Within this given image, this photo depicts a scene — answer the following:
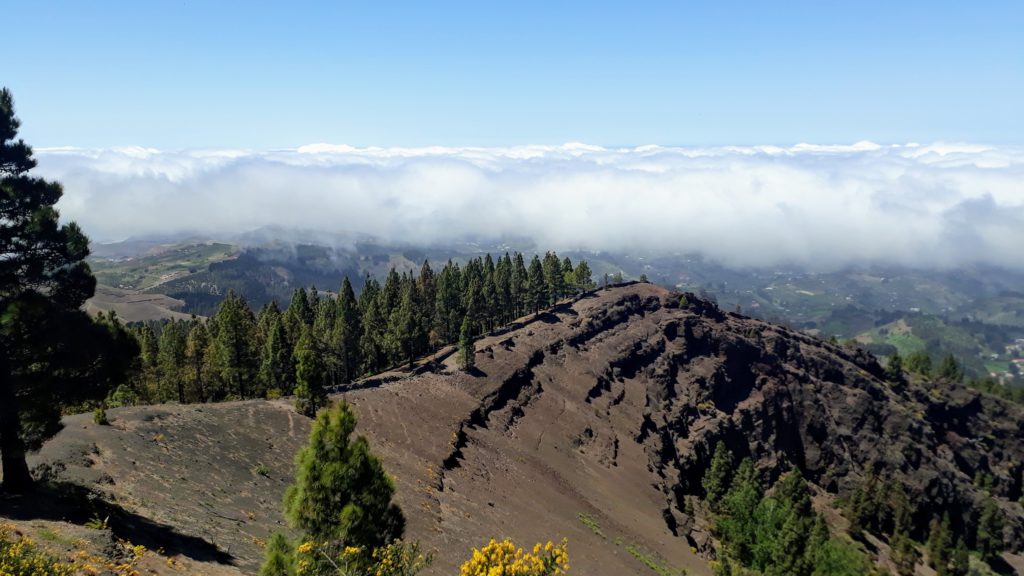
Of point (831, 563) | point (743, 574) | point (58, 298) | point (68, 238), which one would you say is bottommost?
point (831, 563)

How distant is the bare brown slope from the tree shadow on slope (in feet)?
4.60

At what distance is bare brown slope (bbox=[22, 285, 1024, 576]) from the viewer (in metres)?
40.1

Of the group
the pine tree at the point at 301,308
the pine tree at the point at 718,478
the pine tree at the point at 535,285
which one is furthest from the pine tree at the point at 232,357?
the pine tree at the point at 718,478

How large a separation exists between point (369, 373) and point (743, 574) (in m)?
65.8

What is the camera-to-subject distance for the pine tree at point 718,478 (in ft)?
299

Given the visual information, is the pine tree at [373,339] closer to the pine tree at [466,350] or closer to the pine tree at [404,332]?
the pine tree at [404,332]

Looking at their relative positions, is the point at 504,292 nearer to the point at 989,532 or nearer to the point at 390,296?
the point at 390,296

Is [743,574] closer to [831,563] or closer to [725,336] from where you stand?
[831,563]

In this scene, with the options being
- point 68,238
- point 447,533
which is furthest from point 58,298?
point 447,533

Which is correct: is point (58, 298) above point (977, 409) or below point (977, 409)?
above

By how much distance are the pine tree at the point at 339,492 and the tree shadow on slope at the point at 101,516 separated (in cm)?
892

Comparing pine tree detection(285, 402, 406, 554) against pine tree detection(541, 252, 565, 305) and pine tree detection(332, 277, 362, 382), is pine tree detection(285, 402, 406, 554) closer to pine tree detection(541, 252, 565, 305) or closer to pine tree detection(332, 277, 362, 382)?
pine tree detection(332, 277, 362, 382)

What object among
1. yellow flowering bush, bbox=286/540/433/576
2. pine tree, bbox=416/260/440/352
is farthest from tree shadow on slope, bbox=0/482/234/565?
pine tree, bbox=416/260/440/352

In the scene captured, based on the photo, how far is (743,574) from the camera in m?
61.7
